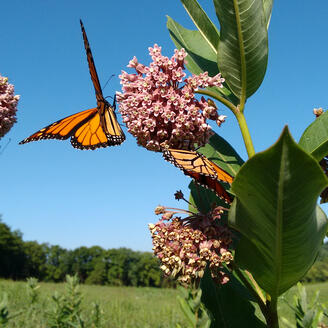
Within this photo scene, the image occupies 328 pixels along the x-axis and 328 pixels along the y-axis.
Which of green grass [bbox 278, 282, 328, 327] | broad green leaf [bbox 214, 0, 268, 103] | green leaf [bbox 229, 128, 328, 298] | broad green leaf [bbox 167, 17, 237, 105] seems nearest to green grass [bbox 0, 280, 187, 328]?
green leaf [bbox 229, 128, 328, 298]

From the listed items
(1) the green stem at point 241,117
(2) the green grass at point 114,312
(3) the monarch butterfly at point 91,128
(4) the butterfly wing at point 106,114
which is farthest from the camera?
(2) the green grass at point 114,312

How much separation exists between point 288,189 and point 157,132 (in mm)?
693

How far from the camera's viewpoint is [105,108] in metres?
2.89

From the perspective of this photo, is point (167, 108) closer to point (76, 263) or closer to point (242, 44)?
point (242, 44)

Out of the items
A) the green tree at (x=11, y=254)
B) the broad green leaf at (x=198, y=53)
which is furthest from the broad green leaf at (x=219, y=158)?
the green tree at (x=11, y=254)

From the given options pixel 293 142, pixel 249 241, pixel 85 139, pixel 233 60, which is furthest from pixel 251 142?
pixel 85 139

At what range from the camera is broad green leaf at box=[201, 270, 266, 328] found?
1344 mm

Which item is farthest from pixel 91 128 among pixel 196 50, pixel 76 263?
pixel 76 263

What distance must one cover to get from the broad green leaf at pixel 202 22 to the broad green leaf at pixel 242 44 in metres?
0.32

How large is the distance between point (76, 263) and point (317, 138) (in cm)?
5204

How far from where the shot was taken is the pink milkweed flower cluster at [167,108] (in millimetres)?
1381

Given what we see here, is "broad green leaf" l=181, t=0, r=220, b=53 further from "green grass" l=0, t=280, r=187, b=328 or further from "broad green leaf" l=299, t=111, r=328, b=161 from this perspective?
"green grass" l=0, t=280, r=187, b=328

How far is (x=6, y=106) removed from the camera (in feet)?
8.80

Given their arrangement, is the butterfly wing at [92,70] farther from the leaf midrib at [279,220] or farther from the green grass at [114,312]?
the leaf midrib at [279,220]
